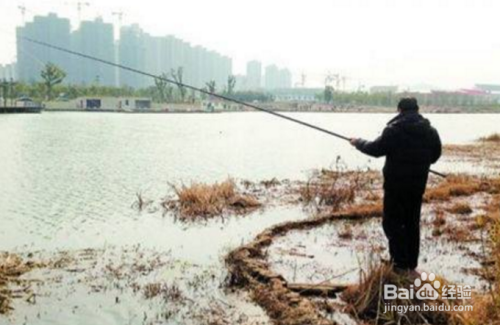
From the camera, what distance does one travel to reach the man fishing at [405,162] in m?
6.77

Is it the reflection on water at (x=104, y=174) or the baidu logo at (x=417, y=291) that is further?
the reflection on water at (x=104, y=174)

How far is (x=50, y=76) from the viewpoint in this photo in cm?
12169

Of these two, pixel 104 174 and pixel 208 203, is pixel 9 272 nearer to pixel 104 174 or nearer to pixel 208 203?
pixel 208 203

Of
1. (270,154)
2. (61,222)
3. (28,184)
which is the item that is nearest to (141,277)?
(61,222)

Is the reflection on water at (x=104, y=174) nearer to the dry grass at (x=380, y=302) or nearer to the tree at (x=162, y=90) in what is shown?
the dry grass at (x=380, y=302)

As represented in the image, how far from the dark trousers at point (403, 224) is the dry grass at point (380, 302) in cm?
29

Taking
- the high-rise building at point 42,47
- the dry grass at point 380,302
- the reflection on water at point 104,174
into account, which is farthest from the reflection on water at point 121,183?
the high-rise building at point 42,47

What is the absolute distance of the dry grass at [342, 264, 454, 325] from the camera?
6375 millimetres

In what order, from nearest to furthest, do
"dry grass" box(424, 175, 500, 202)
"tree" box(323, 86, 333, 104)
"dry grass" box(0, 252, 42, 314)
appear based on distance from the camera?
"dry grass" box(0, 252, 42, 314) < "dry grass" box(424, 175, 500, 202) < "tree" box(323, 86, 333, 104)

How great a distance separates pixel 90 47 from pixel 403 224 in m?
192

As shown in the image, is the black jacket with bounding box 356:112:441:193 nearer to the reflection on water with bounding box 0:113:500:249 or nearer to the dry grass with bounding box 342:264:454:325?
the dry grass with bounding box 342:264:454:325

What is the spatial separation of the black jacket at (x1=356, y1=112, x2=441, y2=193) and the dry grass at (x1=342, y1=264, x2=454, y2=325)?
3.77 feet

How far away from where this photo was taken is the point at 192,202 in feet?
52.5

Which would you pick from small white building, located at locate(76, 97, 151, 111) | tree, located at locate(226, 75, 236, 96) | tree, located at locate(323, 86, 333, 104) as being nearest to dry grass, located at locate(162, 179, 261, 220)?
small white building, located at locate(76, 97, 151, 111)
